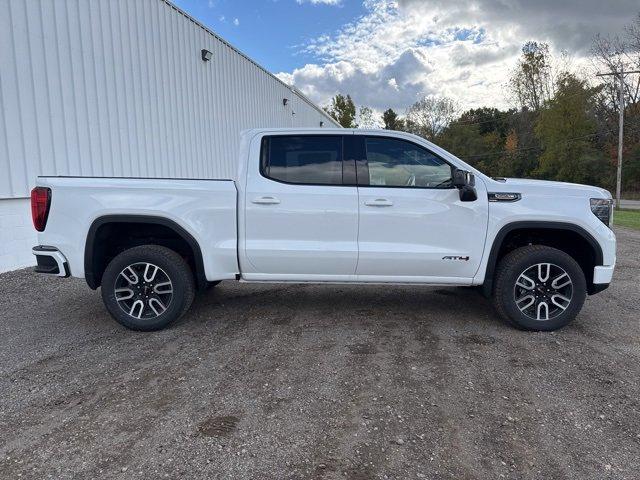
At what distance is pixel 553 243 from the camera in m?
4.75

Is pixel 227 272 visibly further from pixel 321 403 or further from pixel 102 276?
pixel 321 403

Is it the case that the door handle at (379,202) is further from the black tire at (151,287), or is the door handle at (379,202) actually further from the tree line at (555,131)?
the tree line at (555,131)

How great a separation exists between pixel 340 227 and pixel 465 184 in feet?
4.12

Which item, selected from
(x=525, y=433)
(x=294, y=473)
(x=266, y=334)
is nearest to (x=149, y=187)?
(x=266, y=334)

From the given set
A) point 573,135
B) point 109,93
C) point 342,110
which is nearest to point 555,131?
point 573,135

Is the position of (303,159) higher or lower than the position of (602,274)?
higher

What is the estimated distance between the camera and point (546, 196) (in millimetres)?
4340

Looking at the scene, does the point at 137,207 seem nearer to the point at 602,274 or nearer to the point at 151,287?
the point at 151,287

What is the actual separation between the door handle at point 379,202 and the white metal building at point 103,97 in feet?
19.0

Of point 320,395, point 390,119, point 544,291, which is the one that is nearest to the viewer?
point 320,395

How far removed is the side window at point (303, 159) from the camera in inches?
178

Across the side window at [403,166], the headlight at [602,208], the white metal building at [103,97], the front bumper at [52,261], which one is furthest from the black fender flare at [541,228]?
the white metal building at [103,97]

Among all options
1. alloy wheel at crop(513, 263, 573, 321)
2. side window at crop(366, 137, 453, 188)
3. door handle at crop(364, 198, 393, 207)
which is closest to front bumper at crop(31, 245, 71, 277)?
door handle at crop(364, 198, 393, 207)

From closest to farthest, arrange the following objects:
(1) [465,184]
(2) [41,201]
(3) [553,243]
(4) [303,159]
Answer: (1) [465,184] < (2) [41,201] < (4) [303,159] < (3) [553,243]
